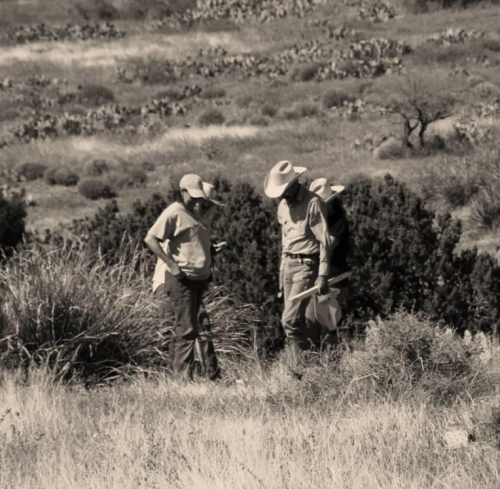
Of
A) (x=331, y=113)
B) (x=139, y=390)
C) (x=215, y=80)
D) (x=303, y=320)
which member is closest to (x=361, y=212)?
(x=303, y=320)

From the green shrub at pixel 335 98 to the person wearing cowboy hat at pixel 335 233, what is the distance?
19.7 m

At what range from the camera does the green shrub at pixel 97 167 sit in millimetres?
23469

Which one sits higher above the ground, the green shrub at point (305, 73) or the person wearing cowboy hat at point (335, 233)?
the person wearing cowboy hat at point (335, 233)

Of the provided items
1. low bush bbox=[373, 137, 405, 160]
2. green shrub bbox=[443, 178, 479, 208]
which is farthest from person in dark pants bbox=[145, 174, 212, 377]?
low bush bbox=[373, 137, 405, 160]

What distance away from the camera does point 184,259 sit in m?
8.72

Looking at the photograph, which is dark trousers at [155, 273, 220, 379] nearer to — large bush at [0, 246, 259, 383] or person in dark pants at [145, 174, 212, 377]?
person in dark pants at [145, 174, 212, 377]

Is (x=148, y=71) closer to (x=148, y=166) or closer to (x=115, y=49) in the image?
(x=115, y=49)

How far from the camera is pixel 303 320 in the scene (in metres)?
8.91

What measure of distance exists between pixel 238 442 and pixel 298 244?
104 inches

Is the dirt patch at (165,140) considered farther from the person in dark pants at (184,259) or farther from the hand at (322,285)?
→ the hand at (322,285)

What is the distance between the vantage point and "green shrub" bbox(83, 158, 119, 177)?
77.0 feet

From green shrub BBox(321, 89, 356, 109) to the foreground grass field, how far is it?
20.9m

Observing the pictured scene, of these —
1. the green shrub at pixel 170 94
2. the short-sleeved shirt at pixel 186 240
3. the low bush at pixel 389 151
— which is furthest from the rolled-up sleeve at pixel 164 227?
the green shrub at pixel 170 94

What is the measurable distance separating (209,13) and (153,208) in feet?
123
